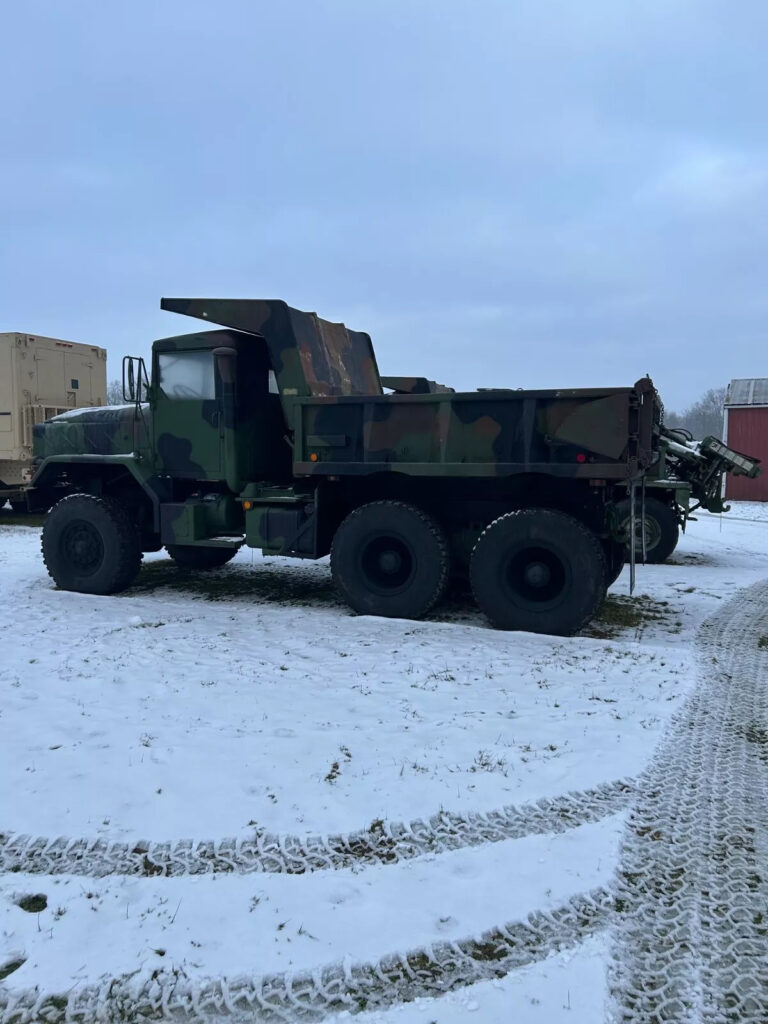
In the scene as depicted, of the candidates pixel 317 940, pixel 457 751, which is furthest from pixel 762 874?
pixel 317 940

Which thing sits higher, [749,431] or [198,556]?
[749,431]

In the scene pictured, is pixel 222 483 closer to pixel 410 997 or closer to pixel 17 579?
pixel 17 579

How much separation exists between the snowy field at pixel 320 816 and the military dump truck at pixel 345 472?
2.37ft

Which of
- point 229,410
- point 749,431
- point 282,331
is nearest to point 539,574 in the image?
point 282,331

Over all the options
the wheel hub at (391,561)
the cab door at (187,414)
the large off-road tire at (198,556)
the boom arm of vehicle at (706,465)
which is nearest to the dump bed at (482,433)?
the wheel hub at (391,561)

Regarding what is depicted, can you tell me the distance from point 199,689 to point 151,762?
1.13 metres

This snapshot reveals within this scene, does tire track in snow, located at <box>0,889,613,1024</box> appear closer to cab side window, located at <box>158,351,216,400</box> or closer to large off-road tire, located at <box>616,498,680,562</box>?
cab side window, located at <box>158,351,216,400</box>

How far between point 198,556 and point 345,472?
3.49m

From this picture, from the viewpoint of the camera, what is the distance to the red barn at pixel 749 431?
24328mm

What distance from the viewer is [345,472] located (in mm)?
7082

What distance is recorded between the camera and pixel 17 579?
354 inches

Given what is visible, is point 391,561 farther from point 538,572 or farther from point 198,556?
point 198,556

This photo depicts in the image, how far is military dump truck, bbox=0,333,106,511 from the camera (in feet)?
47.2

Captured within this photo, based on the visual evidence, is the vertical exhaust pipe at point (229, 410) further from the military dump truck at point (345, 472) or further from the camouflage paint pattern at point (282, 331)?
the camouflage paint pattern at point (282, 331)
